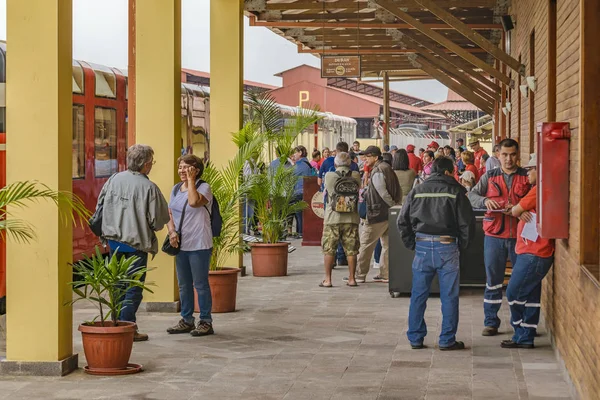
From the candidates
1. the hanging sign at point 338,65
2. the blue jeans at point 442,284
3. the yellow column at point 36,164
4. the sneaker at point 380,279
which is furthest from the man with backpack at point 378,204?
the hanging sign at point 338,65

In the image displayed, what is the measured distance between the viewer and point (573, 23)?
789cm

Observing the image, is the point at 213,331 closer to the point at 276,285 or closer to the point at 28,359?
the point at 28,359

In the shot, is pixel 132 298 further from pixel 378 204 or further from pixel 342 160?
pixel 378 204

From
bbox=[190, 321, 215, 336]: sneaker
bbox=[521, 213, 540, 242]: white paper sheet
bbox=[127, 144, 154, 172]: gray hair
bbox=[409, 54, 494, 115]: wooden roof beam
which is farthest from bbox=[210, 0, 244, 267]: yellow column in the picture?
bbox=[409, 54, 494, 115]: wooden roof beam

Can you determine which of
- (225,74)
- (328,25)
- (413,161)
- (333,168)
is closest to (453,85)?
(328,25)

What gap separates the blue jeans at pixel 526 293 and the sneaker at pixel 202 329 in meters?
2.70

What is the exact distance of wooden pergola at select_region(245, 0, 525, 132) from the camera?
1775cm

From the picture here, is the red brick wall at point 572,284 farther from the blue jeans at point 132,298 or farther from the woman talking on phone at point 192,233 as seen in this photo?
the blue jeans at point 132,298

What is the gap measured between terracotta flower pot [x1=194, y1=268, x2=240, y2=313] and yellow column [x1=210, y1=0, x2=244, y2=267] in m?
3.43

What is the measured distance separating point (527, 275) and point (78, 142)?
724 centimetres

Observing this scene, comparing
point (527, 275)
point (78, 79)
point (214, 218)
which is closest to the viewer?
point (527, 275)

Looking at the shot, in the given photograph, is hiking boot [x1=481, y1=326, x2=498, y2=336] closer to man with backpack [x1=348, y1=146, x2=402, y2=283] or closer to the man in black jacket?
the man in black jacket

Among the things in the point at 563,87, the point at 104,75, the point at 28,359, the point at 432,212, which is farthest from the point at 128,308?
the point at 104,75

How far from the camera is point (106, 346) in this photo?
815cm
